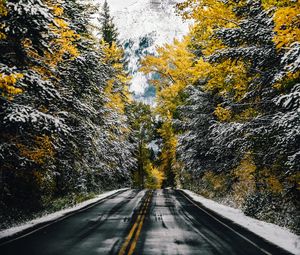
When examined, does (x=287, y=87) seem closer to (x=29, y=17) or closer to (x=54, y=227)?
(x=29, y=17)

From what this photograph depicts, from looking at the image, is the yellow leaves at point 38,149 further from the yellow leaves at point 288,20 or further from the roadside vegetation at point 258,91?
the yellow leaves at point 288,20

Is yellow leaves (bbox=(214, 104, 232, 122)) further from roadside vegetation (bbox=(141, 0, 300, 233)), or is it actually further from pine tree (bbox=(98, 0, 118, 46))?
pine tree (bbox=(98, 0, 118, 46))

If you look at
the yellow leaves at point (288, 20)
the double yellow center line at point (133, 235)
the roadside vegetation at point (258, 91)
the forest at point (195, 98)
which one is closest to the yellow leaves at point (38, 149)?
the forest at point (195, 98)

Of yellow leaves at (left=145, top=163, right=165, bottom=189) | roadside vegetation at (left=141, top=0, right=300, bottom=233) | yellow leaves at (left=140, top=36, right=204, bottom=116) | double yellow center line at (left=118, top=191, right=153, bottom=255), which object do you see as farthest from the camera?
yellow leaves at (left=145, top=163, right=165, bottom=189)

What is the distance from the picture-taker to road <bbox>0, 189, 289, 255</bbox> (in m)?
8.91

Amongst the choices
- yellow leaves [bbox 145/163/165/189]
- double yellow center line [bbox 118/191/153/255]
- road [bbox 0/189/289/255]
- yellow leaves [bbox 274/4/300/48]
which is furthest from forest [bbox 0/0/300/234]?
yellow leaves [bbox 145/163/165/189]

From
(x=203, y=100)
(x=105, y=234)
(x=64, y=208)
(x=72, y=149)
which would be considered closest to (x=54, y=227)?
(x=105, y=234)

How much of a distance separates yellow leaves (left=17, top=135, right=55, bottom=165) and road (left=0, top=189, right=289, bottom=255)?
2534 millimetres

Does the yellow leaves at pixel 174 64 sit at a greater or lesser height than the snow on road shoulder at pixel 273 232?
greater

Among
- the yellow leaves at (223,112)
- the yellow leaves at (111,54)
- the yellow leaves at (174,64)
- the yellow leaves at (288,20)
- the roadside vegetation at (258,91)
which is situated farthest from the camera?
the yellow leaves at (174,64)

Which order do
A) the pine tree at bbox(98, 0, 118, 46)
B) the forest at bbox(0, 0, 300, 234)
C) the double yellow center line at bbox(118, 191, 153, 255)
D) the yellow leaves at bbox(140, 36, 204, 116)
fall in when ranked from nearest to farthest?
the double yellow center line at bbox(118, 191, 153, 255) → the forest at bbox(0, 0, 300, 234) → the yellow leaves at bbox(140, 36, 204, 116) → the pine tree at bbox(98, 0, 118, 46)

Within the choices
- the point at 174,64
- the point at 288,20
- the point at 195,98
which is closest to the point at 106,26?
the point at 174,64

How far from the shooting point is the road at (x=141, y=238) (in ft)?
29.2

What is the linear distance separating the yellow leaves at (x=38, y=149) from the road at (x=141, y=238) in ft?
8.31
